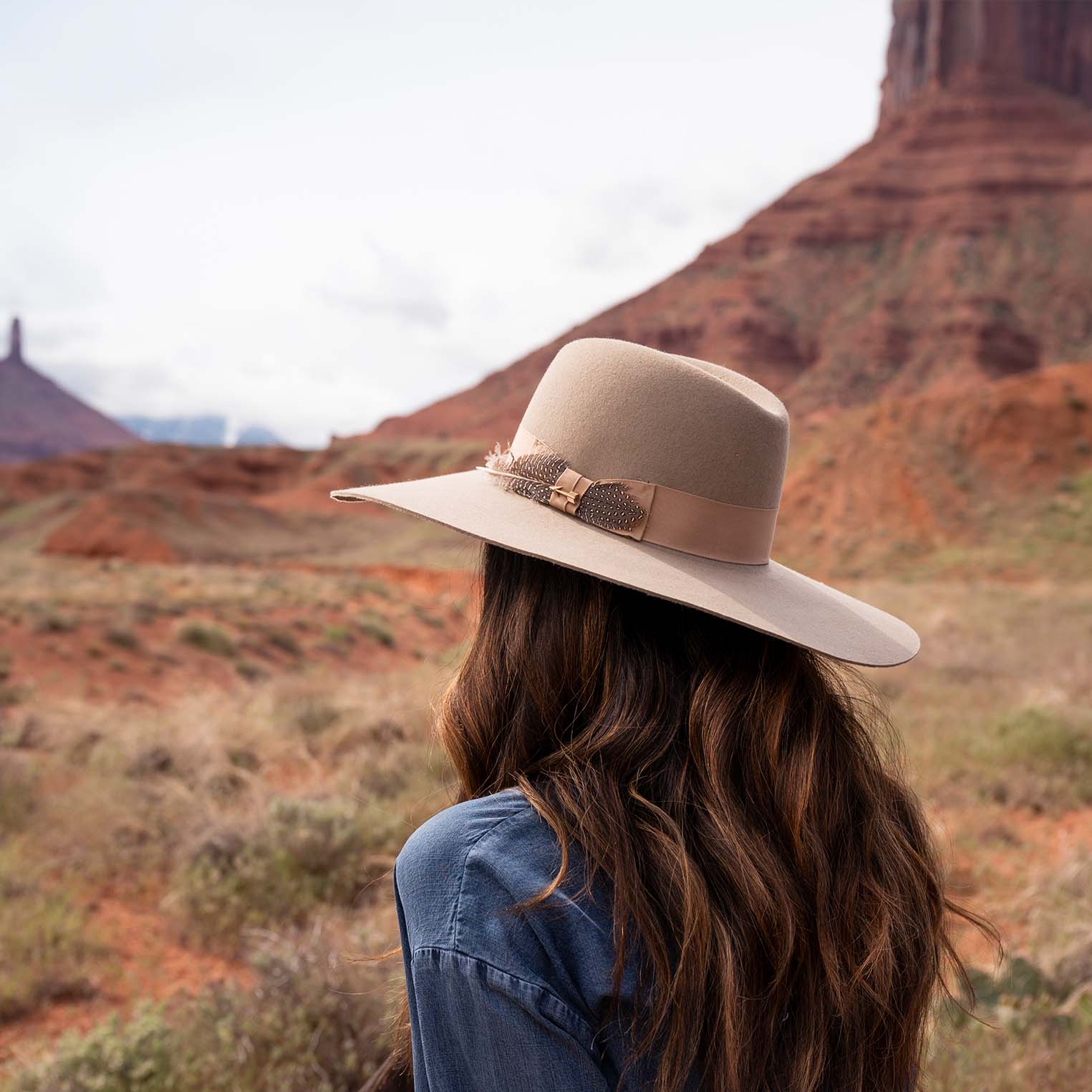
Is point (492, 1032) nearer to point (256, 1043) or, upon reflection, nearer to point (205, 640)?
point (256, 1043)

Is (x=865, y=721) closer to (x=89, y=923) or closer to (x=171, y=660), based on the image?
(x=89, y=923)

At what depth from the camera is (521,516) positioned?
1.42 metres

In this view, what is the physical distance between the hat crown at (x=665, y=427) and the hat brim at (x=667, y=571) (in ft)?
0.35

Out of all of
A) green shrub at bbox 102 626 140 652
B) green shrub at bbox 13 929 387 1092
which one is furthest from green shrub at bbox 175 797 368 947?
green shrub at bbox 102 626 140 652

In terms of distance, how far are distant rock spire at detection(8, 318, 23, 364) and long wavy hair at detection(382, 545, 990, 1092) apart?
158 m

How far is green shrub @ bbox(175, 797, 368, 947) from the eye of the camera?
4.03m

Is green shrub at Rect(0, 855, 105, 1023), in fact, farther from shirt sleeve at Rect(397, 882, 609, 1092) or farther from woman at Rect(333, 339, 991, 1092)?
shirt sleeve at Rect(397, 882, 609, 1092)

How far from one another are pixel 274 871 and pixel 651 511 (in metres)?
3.56

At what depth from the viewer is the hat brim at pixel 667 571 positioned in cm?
126

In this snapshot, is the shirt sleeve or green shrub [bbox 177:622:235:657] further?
green shrub [bbox 177:622:235:657]

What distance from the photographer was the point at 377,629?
47.8 ft

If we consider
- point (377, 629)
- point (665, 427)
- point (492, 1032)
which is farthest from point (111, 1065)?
point (377, 629)

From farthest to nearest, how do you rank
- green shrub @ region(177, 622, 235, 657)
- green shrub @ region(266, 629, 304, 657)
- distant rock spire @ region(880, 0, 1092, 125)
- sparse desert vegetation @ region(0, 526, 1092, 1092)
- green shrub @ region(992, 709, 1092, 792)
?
distant rock spire @ region(880, 0, 1092, 125) → green shrub @ region(266, 629, 304, 657) → green shrub @ region(177, 622, 235, 657) → green shrub @ region(992, 709, 1092, 792) → sparse desert vegetation @ region(0, 526, 1092, 1092)

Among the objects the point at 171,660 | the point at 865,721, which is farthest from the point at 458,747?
the point at 171,660
